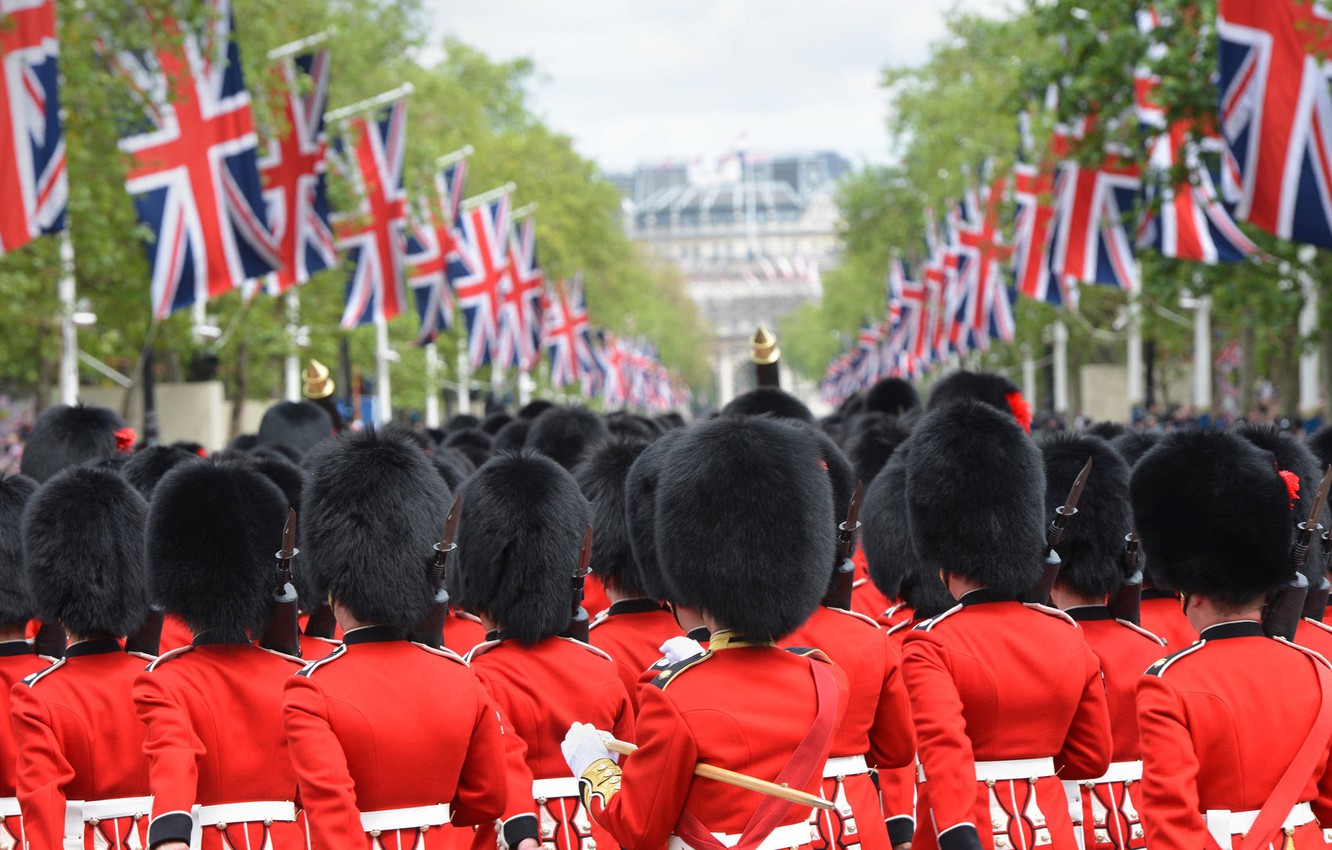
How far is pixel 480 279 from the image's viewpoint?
93.4ft

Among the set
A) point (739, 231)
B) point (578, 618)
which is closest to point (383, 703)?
point (578, 618)

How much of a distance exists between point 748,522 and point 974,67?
4463 centimetres

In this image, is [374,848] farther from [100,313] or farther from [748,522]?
[100,313]

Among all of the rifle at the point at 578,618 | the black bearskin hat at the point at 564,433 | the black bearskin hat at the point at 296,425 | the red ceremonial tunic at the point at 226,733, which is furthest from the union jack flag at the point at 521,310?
the red ceremonial tunic at the point at 226,733

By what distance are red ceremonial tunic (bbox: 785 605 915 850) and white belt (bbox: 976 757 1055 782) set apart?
0.22 meters

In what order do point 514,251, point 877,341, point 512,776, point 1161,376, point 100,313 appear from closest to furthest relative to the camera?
point 512,776 < point 100,313 < point 514,251 < point 1161,376 < point 877,341

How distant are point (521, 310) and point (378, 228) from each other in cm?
887

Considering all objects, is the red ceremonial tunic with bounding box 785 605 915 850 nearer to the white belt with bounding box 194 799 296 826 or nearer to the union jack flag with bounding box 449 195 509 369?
the white belt with bounding box 194 799 296 826

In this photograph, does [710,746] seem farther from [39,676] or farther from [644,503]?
[39,676]

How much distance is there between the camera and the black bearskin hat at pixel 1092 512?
16.7 feet

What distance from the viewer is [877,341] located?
5550cm

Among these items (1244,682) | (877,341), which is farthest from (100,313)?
(877,341)

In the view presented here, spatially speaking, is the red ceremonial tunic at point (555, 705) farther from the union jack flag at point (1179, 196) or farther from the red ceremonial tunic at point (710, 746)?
the union jack flag at point (1179, 196)

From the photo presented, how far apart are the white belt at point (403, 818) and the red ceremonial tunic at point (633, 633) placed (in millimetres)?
1204
